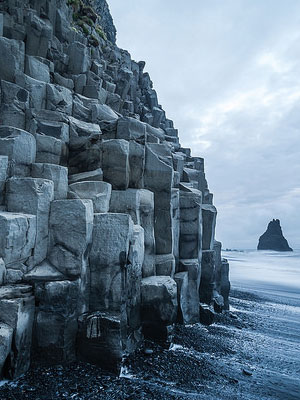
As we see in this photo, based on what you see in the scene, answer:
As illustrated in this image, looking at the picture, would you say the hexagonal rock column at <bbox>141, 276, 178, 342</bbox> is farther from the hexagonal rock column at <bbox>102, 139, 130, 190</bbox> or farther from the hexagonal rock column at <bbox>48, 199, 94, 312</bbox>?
the hexagonal rock column at <bbox>102, 139, 130, 190</bbox>

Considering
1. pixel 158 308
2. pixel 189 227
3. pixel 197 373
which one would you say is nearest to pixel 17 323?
pixel 158 308

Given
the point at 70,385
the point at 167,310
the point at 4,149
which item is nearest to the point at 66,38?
the point at 4,149

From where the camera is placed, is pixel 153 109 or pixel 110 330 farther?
pixel 153 109

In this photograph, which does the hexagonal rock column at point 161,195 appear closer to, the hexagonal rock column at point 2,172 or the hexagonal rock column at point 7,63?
the hexagonal rock column at point 2,172

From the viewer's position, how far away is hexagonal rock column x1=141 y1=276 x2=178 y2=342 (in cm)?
1035

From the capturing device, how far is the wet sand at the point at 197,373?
23.2 feet

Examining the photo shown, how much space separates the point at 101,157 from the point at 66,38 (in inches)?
674

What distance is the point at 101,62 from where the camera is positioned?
1056 inches

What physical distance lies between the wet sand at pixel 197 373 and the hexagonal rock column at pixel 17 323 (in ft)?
1.15

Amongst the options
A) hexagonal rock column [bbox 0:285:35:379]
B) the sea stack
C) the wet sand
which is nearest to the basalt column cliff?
hexagonal rock column [bbox 0:285:35:379]

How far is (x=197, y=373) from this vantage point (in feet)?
29.7

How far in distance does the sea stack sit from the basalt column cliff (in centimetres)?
12711

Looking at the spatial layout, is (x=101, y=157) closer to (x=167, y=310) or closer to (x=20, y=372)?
(x=167, y=310)

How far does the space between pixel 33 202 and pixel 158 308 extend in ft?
19.2
